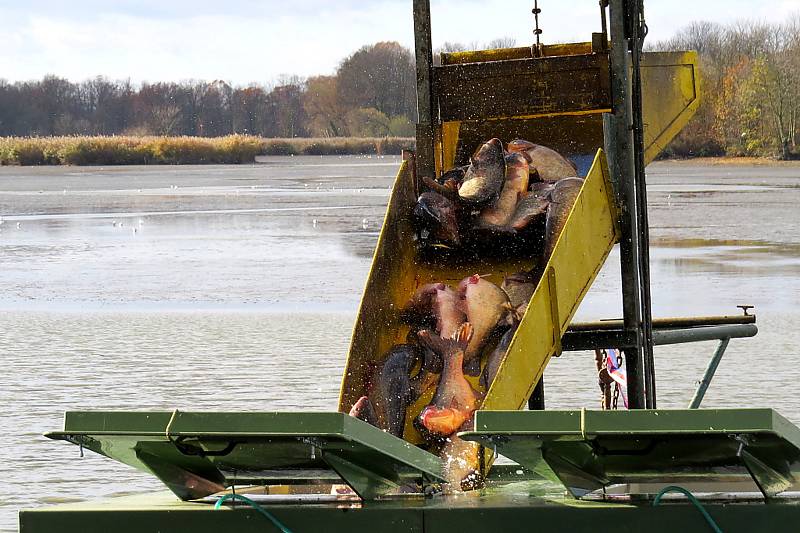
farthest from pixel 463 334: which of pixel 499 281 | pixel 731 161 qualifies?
pixel 731 161

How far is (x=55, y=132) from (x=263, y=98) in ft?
57.6

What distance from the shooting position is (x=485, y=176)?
8367mm

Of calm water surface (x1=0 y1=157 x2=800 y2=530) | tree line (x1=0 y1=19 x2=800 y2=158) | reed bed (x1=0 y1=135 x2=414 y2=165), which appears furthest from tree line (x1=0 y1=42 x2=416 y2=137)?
calm water surface (x1=0 y1=157 x2=800 y2=530)

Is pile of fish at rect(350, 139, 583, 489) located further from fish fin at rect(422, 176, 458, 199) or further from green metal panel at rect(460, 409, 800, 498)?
green metal panel at rect(460, 409, 800, 498)

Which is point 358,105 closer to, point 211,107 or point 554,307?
point 211,107

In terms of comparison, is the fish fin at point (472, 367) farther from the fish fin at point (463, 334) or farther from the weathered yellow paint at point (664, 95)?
the weathered yellow paint at point (664, 95)

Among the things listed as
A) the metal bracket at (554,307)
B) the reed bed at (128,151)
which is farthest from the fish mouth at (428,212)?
the reed bed at (128,151)

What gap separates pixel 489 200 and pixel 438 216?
0.35 m

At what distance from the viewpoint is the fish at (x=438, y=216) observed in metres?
8.16

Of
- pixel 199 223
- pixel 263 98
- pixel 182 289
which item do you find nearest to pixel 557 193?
pixel 182 289

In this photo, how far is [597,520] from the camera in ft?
15.5

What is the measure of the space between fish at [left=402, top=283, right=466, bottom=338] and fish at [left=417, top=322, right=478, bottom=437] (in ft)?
0.20

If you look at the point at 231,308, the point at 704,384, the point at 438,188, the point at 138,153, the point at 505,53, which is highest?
the point at 505,53

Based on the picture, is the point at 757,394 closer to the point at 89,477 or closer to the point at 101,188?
the point at 89,477
